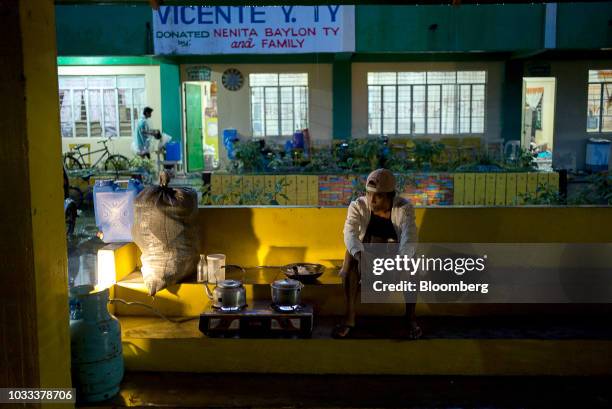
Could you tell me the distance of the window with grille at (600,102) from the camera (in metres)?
16.5

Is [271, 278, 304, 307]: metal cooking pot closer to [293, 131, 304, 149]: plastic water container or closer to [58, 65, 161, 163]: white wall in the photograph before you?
[293, 131, 304, 149]: plastic water container

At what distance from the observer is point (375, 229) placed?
558cm

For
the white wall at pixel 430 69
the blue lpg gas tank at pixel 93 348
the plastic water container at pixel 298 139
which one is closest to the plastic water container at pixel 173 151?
the plastic water container at pixel 298 139

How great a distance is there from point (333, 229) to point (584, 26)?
10661mm

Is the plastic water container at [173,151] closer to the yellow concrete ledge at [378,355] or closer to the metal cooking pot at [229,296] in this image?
the metal cooking pot at [229,296]

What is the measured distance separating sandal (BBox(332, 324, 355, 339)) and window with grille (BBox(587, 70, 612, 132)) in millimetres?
13884

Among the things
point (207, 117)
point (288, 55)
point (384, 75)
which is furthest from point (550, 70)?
point (207, 117)

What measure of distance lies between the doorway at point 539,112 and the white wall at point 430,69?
2575 mm

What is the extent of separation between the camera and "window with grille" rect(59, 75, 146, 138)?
1628 cm

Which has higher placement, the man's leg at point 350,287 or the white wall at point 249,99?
the white wall at point 249,99

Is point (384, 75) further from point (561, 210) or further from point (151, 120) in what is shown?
point (561, 210)

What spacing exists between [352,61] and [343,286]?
11.1 metres

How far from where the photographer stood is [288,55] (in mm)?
15188

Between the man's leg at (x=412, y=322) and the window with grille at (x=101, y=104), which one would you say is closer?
the man's leg at (x=412, y=322)
